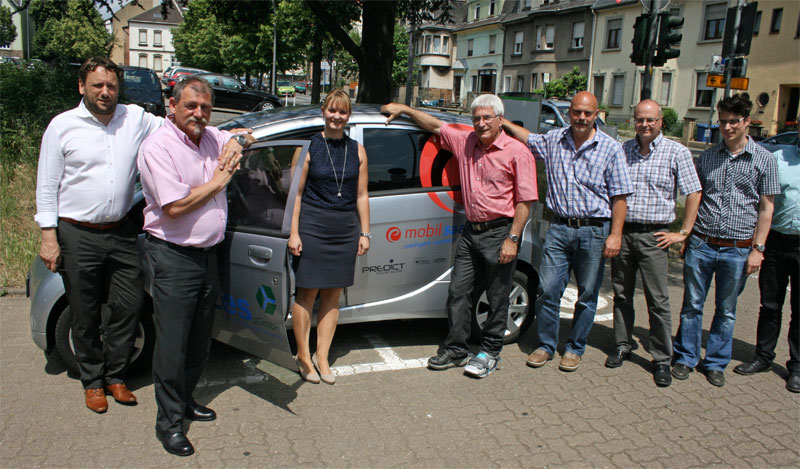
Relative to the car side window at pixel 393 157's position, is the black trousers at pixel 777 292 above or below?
below

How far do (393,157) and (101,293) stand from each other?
82.5 inches

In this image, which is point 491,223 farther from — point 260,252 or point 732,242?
point 732,242

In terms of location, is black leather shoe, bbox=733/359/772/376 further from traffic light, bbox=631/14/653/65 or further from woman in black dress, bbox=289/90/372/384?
traffic light, bbox=631/14/653/65

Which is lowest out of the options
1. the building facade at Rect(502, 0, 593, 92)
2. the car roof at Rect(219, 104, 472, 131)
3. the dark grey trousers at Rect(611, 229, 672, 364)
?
the dark grey trousers at Rect(611, 229, 672, 364)

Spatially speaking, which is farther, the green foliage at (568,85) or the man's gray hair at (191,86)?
the green foliage at (568,85)

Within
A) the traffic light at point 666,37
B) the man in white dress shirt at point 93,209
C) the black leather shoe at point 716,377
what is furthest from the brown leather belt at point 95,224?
the traffic light at point 666,37

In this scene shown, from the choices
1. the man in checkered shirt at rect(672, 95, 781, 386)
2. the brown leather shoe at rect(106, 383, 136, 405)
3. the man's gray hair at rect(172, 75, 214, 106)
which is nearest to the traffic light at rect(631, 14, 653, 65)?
the man in checkered shirt at rect(672, 95, 781, 386)

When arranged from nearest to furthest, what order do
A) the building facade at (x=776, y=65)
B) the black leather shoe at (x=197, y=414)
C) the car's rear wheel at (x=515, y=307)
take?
the black leather shoe at (x=197, y=414) < the car's rear wheel at (x=515, y=307) < the building facade at (x=776, y=65)

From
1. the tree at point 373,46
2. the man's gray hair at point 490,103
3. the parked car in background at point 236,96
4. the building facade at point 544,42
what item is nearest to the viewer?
the man's gray hair at point 490,103

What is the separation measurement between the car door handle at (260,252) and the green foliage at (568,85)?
37.8 m

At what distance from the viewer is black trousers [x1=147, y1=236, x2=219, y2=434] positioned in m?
3.32

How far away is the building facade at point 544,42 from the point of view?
139 ft

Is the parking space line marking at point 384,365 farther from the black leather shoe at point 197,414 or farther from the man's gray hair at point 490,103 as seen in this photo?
the man's gray hair at point 490,103

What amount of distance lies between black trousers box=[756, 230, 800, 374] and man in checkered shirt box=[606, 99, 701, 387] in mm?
754
